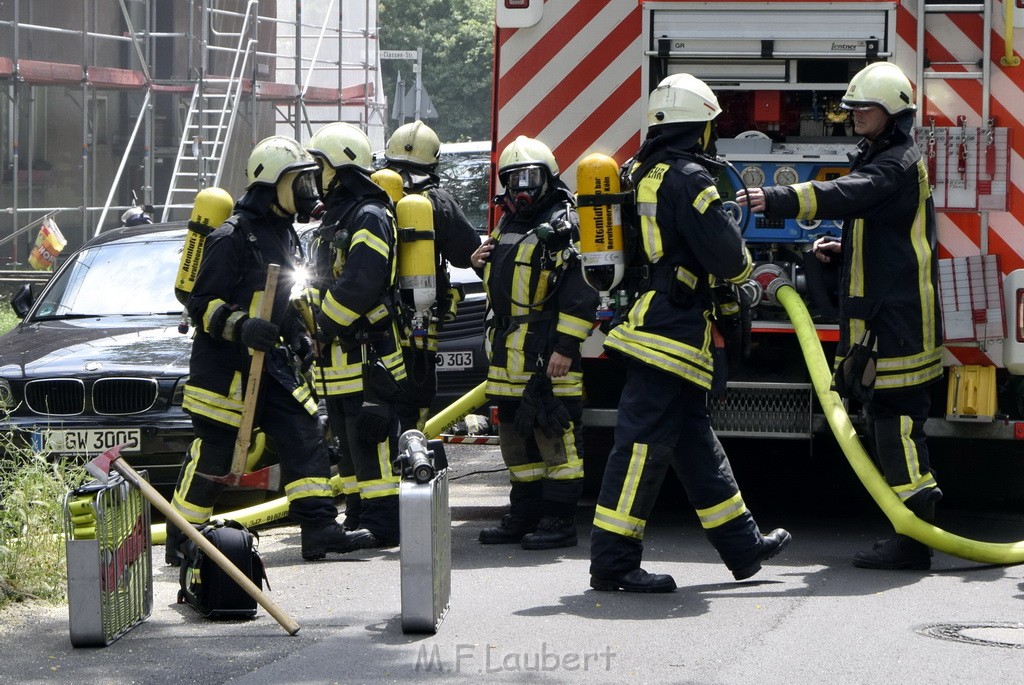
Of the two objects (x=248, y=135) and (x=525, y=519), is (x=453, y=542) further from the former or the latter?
(x=248, y=135)

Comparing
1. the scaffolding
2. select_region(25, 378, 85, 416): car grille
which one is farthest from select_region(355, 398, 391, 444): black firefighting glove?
the scaffolding

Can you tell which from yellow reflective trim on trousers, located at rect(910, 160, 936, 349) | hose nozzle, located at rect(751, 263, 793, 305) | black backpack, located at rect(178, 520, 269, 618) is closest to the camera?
black backpack, located at rect(178, 520, 269, 618)

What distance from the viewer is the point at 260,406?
22.4 ft

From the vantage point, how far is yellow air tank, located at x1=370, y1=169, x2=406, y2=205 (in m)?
7.65

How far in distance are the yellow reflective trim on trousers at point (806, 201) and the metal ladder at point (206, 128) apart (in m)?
15.3

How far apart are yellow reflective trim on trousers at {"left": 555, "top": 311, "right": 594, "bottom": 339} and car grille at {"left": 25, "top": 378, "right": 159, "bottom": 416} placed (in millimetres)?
2147

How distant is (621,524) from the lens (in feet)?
19.6

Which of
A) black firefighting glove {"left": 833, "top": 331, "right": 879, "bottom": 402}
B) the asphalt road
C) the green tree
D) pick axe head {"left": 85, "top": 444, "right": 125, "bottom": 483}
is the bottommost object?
the asphalt road

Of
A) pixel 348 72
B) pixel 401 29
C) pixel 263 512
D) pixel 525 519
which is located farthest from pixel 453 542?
pixel 401 29

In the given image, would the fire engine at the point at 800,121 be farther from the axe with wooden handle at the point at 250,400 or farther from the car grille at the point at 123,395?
the car grille at the point at 123,395

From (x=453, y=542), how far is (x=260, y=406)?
1.14 meters

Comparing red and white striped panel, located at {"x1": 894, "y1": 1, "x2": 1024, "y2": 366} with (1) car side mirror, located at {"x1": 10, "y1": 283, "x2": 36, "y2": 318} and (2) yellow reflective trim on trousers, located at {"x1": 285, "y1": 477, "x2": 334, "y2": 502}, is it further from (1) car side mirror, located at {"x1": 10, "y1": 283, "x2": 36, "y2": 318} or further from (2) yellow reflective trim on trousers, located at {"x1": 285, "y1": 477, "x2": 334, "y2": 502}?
(1) car side mirror, located at {"x1": 10, "y1": 283, "x2": 36, "y2": 318}

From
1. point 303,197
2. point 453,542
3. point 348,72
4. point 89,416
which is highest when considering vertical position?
point 348,72

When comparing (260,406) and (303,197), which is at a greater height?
(303,197)
